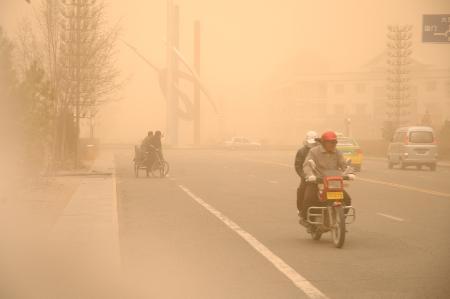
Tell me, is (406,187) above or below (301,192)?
below

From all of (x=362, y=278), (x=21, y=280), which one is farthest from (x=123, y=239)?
(x=362, y=278)

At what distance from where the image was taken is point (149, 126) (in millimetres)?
187625

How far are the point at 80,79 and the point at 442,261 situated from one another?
27.7 metres

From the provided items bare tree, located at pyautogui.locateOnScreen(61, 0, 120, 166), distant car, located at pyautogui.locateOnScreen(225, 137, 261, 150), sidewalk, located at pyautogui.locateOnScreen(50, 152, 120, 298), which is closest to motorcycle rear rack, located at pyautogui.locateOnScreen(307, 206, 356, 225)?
sidewalk, located at pyautogui.locateOnScreen(50, 152, 120, 298)

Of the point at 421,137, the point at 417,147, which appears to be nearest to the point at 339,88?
the point at 421,137

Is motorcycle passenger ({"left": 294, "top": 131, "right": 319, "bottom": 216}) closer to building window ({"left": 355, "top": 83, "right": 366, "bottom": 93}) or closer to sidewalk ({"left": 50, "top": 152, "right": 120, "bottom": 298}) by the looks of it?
sidewalk ({"left": 50, "top": 152, "right": 120, "bottom": 298})

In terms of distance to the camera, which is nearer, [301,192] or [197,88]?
[301,192]

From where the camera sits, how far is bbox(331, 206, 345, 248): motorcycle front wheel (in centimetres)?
1221

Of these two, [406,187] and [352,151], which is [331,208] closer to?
[406,187]

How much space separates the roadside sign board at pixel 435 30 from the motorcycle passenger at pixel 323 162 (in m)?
26.8

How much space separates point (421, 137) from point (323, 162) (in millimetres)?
28223

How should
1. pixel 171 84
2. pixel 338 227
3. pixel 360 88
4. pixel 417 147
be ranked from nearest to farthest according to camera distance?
pixel 338 227
pixel 417 147
pixel 171 84
pixel 360 88

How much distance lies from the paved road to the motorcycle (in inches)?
10.4

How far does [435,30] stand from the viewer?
38656mm
